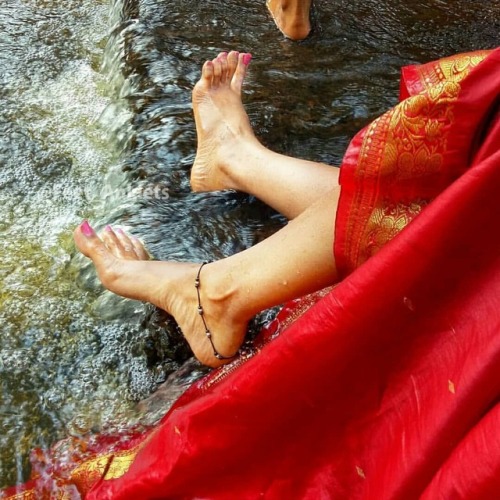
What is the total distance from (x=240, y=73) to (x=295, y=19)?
57 cm

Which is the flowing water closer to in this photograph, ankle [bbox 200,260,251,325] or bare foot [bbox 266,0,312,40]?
bare foot [bbox 266,0,312,40]

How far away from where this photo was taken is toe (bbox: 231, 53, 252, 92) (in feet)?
5.90

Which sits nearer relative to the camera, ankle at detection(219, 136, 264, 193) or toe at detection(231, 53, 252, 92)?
ankle at detection(219, 136, 264, 193)

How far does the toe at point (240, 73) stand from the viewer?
180cm

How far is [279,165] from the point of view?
143cm

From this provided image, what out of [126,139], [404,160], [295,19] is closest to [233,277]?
[404,160]

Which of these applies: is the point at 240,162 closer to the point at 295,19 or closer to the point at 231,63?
the point at 231,63

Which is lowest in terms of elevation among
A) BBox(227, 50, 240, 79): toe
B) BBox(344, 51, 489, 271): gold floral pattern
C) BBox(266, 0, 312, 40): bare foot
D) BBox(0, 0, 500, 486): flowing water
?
BBox(0, 0, 500, 486): flowing water

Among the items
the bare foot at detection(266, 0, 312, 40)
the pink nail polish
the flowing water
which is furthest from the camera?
the bare foot at detection(266, 0, 312, 40)

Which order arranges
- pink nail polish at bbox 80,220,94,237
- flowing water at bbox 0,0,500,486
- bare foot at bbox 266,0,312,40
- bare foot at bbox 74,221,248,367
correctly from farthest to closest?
bare foot at bbox 266,0,312,40 → pink nail polish at bbox 80,220,94,237 → flowing water at bbox 0,0,500,486 → bare foot at bbox 74,221,248,367

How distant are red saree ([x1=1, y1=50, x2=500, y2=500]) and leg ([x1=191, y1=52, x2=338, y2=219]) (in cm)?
42

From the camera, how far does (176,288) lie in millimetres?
1224

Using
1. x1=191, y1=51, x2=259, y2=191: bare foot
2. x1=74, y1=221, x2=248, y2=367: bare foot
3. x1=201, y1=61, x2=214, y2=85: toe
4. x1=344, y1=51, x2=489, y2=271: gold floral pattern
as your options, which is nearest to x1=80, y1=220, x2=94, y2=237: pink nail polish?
x1=74, y1=221, x2=248, y2=367: bare foot

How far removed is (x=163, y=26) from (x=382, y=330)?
6.13ft
